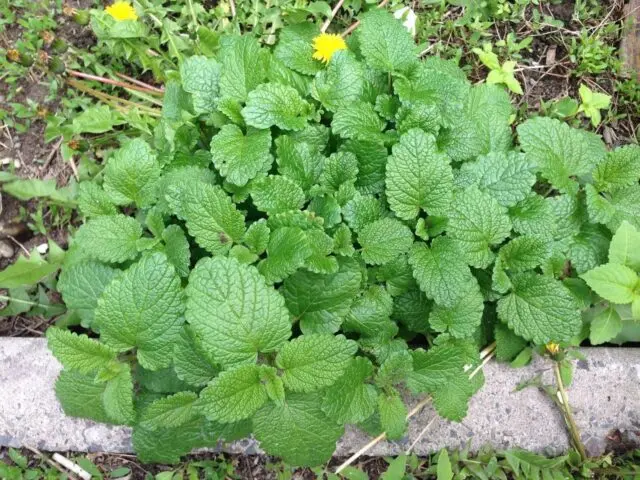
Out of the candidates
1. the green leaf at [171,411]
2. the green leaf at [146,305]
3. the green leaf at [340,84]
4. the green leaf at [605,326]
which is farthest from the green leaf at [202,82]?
the green leaf at [605,326]

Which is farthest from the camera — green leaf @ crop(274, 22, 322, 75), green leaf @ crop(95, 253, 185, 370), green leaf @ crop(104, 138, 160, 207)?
green leaf @ crop(274, 22, 322, 75)

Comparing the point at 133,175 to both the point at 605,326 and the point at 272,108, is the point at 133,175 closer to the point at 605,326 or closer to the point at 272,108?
the point at 272,108

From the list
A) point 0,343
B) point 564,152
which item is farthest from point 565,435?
point 0,343

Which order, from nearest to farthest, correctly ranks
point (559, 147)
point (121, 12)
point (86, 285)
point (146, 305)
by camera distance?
point (146, 305)
point (86, 285)
point (559, 147)
point (121, 12)

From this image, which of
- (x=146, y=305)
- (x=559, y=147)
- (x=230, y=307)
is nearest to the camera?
(x=230, y=307)

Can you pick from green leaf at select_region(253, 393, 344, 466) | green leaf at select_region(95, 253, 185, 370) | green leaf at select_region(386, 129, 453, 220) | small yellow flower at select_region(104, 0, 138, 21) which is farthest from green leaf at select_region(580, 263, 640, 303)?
small yellow flower at select_region(104, 0, 138, 21)

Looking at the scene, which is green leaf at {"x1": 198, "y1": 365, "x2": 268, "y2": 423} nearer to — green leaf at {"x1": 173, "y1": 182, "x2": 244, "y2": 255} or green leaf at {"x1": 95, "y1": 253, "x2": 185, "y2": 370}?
green leaf at {"x1": 95, "y1": 253, "x2": 185, "y2": 370}

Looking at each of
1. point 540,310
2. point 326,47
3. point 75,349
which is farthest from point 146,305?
point 540,310
